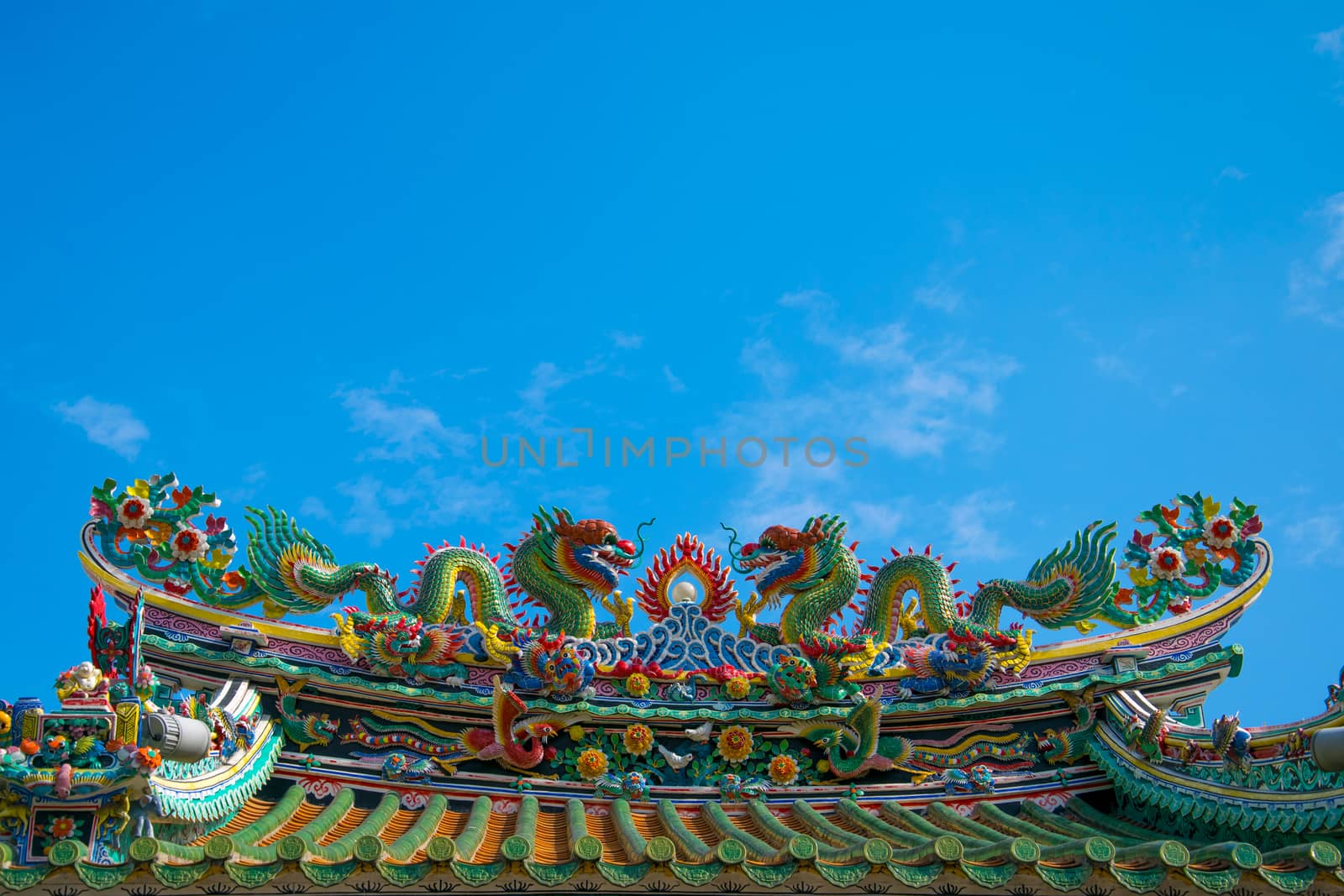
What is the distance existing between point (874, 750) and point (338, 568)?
142 inches

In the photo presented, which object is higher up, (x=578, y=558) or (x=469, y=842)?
(x=578, y=558)

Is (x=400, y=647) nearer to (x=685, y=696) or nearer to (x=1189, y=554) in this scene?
(x=685, y=696)

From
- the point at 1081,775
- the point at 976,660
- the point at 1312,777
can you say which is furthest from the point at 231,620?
the point at 1312,777

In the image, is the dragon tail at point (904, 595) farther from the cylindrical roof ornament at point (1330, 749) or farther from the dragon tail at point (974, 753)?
the cylindrical roof ornament at point (1330, 749)

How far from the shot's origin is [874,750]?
9438 millimetres

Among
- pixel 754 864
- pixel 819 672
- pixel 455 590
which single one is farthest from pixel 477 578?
pixel 754 864

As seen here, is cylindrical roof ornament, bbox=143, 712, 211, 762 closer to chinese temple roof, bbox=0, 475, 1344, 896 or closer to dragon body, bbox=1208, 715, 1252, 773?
chinese temple roof, bbox=0, 475, 1344, 896

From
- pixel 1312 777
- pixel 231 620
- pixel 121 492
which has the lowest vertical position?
pixel 1312 777

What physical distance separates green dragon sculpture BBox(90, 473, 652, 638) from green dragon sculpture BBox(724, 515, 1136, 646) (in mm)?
930

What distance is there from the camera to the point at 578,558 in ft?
33.0

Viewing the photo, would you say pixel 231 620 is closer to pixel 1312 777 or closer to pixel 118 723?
pixel 118 723

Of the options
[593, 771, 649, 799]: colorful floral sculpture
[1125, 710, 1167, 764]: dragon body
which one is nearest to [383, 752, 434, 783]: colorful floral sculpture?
[593, 771, 649, 799]: colorful floral sculpture

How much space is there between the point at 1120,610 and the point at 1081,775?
1342 mm

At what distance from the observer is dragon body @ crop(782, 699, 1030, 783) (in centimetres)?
943
